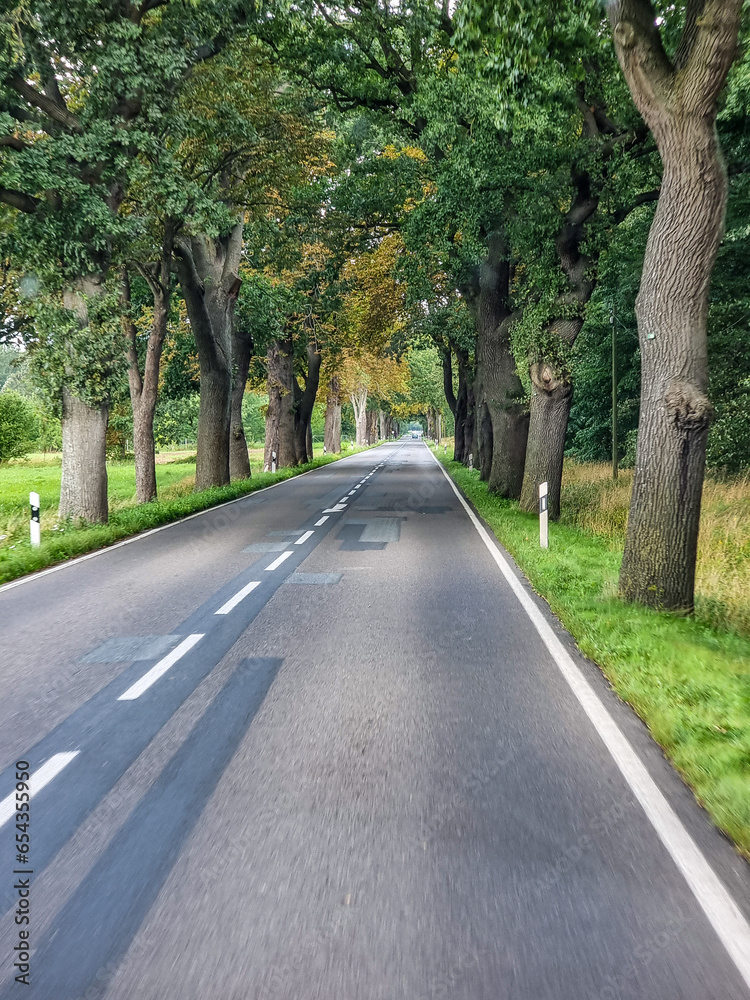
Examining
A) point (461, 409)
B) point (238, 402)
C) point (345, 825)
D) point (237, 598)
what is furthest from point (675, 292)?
point (461, 409)

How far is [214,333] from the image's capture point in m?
22.3

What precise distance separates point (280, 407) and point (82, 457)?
19656mm

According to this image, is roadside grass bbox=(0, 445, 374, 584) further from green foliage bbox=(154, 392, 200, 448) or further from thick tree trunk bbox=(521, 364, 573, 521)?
thick tree trunk bbox=(521, 364, 573, 521)

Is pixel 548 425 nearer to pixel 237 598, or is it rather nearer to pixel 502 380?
pixel 502 380

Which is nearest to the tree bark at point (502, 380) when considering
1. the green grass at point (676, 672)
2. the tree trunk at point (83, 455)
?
the tree trunk at point (83, 455)

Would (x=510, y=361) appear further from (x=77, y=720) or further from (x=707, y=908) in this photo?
(x=707, y=908)

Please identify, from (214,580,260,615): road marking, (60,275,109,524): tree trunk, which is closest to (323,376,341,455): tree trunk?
(60,275,109,524): tree trunk

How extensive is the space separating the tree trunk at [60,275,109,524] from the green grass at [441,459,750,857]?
28.8 ft

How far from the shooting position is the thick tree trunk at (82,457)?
15.0 metres

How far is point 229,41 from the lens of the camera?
15.1m

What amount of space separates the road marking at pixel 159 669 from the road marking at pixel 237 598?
0.98 meters

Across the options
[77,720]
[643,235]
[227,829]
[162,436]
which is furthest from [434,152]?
[162,436]

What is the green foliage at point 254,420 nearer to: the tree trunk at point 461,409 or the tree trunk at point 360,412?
the tree trunk at point 360,412

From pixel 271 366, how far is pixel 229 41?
1749 centimetres
